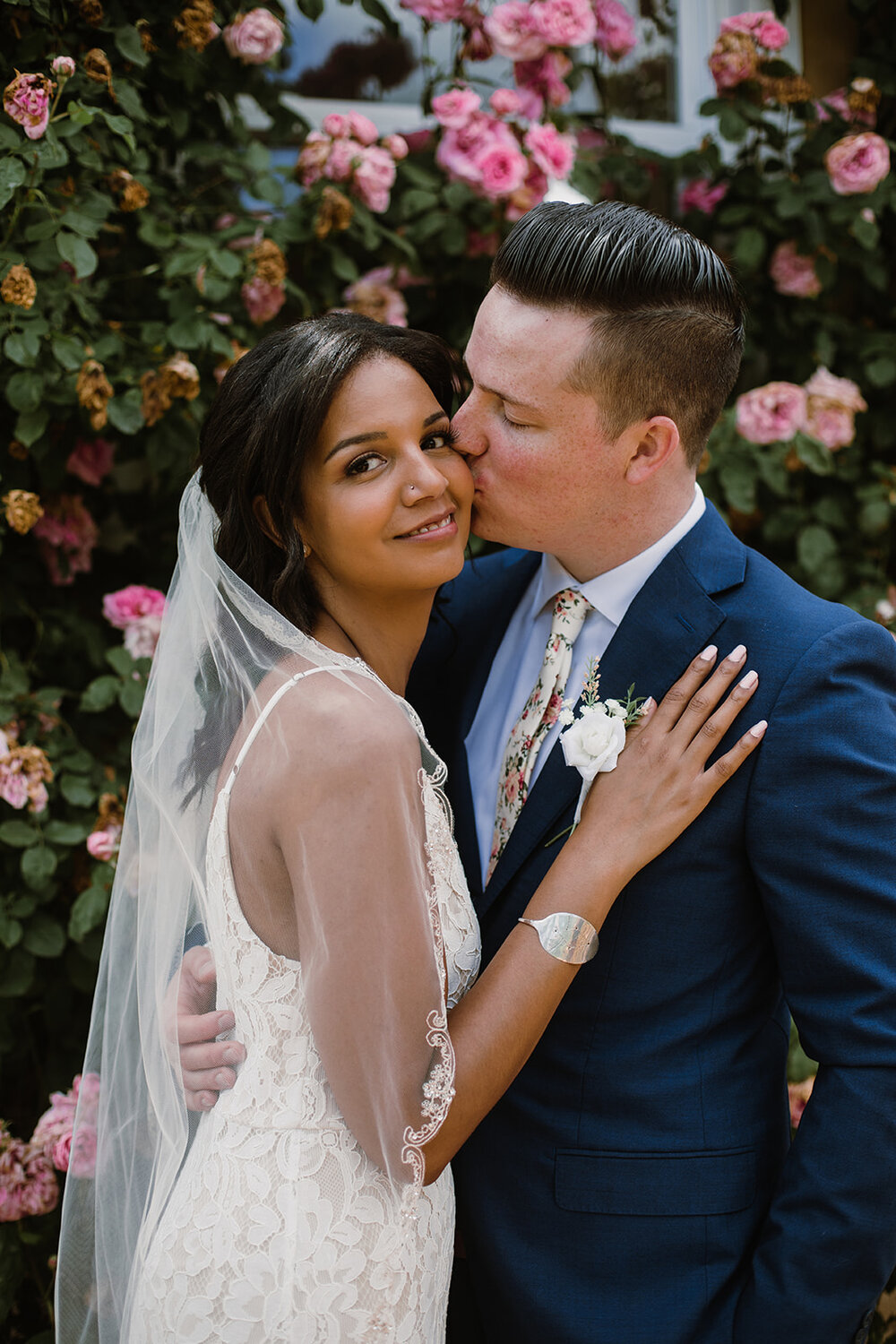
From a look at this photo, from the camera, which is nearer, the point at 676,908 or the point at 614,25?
the point at 676,908

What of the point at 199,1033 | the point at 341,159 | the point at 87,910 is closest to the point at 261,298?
the point at 341,159

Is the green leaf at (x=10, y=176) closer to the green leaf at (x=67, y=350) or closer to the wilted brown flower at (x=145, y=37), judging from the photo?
the green leaf at (x=67, y=350)

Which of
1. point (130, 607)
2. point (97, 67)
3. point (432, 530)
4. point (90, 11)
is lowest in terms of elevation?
point (130, 607)

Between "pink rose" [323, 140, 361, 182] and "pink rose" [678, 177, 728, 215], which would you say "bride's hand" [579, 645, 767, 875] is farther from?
"pink rose" [678, 177, 728, 215]

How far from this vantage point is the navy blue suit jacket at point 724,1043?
1.61 meters

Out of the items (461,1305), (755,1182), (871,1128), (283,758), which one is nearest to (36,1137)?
(461,1305)

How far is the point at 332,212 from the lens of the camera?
2.64 metres

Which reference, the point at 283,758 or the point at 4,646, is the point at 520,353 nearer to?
the point at 283,758

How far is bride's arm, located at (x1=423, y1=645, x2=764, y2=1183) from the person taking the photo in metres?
1.57

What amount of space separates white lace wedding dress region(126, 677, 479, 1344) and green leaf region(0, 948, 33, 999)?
84cm

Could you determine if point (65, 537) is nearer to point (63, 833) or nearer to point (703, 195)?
point (63, 833)

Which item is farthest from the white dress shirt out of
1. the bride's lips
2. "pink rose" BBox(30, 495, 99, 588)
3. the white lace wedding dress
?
"pink rose" BBox(30, 495, 99, 588)

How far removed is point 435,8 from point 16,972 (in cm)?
250

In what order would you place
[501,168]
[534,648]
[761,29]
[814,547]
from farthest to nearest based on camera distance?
[814,547] < [761,29] < [501,168] < [534,648]
